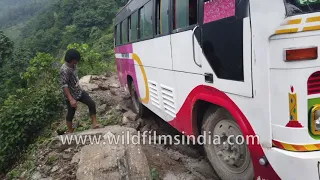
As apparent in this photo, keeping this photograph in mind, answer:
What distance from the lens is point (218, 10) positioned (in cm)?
258

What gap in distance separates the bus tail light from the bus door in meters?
0.30

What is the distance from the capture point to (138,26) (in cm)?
555

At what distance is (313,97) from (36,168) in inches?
152

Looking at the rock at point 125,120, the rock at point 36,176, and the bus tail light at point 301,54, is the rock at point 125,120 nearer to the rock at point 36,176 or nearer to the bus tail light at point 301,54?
the rock at point 36,176

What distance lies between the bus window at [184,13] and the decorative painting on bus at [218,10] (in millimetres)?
242

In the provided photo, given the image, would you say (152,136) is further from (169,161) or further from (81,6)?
(81,6)

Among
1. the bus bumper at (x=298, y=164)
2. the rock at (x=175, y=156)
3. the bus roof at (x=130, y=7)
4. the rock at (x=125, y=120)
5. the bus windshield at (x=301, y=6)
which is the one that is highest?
the bus roof at (x=130, y=7)

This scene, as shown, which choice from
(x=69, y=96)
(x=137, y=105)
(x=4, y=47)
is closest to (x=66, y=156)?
(x=69, y=96)

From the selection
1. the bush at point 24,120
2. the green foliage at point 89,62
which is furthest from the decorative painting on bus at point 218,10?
the green foliage at point 89,62

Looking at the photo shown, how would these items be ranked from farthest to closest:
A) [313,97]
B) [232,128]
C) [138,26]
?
[138,26] → [232,128] → [313,97]

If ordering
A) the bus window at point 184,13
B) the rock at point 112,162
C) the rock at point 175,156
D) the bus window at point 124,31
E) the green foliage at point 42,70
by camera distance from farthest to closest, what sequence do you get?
the green foliage at point 42,70, the bus window at point 124,31, the rock at point 175,156, the rock at point 112,162, the bus window at point 184,13

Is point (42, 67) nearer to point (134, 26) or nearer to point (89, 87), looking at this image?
point (89, 87)

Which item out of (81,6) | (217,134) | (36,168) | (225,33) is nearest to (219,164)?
(217,134)

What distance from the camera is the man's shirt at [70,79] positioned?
479cm
